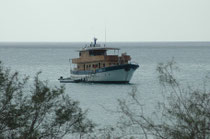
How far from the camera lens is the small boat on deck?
5538cm

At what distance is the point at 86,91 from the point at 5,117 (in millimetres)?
37932

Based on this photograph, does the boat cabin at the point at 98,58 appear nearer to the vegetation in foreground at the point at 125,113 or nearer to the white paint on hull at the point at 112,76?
the white paint on hull at the point at 112,76

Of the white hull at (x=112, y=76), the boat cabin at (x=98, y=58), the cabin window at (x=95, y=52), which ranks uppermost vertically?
the cabin window at (x=95, y=52)

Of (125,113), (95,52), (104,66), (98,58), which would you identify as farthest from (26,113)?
(95,52)

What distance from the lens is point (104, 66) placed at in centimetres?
5612

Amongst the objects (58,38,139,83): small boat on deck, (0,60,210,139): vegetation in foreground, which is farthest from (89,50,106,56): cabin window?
(0,60,210,139): vegetation in foreground

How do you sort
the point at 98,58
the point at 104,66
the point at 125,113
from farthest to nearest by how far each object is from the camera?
the point at 104,66, the point at 98,58, the point at 125,113

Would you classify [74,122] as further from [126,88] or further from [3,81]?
[126,88]

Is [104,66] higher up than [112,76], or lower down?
higher up

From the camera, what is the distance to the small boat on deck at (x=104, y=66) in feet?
182

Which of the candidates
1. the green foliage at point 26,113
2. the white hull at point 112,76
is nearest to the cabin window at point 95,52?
the white hull at point 112,76

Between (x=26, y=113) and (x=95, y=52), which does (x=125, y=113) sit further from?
(x=95, y=52)

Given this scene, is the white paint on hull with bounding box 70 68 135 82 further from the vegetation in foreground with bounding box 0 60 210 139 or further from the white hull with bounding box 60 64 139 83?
the vegetation in foreground with bounding box 0 60 210 139

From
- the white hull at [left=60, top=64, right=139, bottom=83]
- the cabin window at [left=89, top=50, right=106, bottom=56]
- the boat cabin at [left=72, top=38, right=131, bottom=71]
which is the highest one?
the cabin window at [left=89, top=50, right=106, bottom=56]
